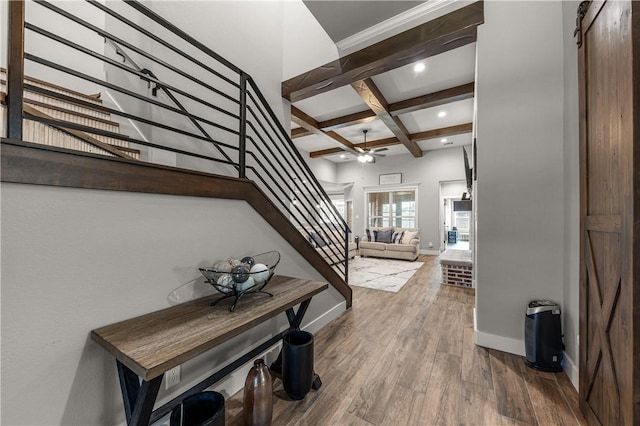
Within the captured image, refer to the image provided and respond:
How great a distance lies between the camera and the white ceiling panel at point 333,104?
4.36m

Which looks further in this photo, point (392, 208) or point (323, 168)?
point (323, 168)

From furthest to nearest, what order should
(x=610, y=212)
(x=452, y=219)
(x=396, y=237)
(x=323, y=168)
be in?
(x=452, y=219) → (x=323, y=168) → (x=396, y=237) → (x=610, y=212)

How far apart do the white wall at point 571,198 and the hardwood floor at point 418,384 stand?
0.34 metres

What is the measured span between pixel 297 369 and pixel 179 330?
896 mm

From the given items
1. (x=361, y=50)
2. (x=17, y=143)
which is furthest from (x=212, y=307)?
(x=361, y=50)

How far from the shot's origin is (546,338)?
1939mm

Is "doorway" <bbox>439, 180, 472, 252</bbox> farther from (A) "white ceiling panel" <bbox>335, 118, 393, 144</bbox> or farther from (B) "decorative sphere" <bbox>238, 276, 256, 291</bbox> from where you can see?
(B) "decorative sphere" <bbox>238, 276, 256, 291</bbox>

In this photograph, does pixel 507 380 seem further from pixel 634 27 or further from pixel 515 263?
pixel 634 27

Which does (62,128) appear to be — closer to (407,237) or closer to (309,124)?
(309,124)

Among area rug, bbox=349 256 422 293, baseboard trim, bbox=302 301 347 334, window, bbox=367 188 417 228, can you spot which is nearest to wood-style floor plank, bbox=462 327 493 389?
baseboard trim, bbox=302 301 347 334

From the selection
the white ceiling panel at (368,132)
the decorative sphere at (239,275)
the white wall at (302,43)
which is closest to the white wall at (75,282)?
the decorative sphere at (239,275)

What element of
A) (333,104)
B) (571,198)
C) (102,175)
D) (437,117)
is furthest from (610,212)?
(437,117)

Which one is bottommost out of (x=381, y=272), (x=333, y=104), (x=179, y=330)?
(x=381, y=272)

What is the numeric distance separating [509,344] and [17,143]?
3.44 m
